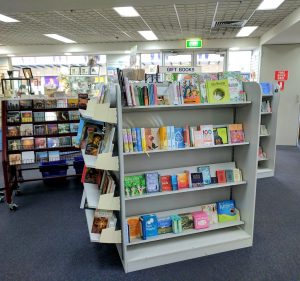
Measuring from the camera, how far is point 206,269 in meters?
2.44

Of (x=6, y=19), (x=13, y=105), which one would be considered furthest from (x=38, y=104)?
(x=6, y=19)

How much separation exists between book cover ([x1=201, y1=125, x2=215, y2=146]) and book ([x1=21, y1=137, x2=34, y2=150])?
108 inches

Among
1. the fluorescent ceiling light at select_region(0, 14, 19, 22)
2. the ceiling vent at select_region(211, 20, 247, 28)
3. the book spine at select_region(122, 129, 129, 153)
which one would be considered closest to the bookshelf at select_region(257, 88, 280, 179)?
the ceiling vent at select_region(211, 20, 247, 28)

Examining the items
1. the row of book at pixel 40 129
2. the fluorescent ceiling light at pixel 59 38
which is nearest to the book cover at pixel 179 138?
the row of book at pixel 40 129

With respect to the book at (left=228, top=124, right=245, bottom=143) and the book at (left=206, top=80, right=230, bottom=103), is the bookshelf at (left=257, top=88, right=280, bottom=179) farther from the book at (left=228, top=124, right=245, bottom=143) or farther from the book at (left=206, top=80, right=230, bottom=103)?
the book at (left=206, top=80, right=230, bottom=103)

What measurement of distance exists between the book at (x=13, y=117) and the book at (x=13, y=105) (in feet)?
0.23

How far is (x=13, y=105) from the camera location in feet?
13.0

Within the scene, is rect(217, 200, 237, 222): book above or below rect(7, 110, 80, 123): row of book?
below

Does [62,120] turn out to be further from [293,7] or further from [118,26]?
[293,7]

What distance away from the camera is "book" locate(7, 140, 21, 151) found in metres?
3.94

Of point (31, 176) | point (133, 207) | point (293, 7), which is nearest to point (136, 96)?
point (133, 207)

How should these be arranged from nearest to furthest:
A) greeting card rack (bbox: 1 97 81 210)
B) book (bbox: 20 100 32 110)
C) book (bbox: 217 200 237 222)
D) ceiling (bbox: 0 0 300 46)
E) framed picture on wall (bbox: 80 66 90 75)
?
book (bbox: 217 200 237 222), greeting card rack (bbox: 1 97 81 210), book (bbox: 20 100 32 110), ceiling (bbox: 0 0 300 46), framed picture on wall (bbox: 80 66 90 75)

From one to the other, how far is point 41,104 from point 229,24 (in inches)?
190

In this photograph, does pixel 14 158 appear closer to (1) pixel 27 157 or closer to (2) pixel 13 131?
(1) pixel 27 157
